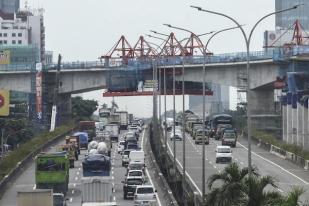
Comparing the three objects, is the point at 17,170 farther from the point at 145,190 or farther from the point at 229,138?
the point at 229,138

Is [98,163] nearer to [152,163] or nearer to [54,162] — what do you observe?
[54,162]

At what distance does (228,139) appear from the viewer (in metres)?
92.8

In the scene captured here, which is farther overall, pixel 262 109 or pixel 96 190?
pixel 262 109

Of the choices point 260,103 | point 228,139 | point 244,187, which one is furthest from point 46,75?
point 244,187

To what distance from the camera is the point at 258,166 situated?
7112 cm

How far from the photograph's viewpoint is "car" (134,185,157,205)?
44591 millimetres

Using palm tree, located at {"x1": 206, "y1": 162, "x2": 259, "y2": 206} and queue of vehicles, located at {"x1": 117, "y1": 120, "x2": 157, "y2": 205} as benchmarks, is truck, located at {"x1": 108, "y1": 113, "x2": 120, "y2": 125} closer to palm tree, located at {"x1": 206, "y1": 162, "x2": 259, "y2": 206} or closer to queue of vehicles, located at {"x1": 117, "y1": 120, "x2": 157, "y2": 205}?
queue of vehicles, located at {"x1": 117, "y1": 120, "x2": 157, "y2": 205}

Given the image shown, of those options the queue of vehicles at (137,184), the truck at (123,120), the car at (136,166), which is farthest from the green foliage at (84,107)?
the car at (136,166)

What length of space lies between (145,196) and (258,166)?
A: 88.8 feet

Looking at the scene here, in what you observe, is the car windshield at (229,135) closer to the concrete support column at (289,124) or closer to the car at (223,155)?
the concrete support column at (289,124)

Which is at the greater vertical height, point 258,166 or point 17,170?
point 17,170

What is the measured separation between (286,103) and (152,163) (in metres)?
37.0

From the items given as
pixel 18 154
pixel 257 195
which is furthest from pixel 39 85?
pixel 257 195

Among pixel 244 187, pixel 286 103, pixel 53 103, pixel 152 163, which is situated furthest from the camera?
pixel 53 103
